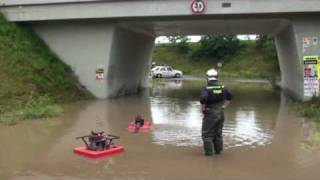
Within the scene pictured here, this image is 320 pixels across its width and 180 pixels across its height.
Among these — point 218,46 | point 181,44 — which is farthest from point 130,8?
point 181,44

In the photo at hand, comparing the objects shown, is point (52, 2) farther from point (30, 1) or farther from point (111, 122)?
point (111, 122)

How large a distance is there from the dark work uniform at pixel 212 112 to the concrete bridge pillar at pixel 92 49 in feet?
50.0

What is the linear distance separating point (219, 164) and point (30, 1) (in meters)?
18.7

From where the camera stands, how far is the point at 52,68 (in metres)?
26.0

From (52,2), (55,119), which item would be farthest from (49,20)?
(55,119)

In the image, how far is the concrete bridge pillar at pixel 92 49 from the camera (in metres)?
26.3

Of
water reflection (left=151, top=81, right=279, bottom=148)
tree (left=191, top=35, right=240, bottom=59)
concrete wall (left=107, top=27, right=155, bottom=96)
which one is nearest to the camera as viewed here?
water reflection (left=151, top=81, right=279, bottom=148)

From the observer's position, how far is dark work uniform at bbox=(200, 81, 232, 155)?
11297 mm

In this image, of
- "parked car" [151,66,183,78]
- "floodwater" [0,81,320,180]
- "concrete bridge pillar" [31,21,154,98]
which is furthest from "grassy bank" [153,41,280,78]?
"floodwater" [0,81,320,180]

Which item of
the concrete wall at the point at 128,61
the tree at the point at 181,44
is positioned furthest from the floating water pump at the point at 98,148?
the tree at the point at 181,44

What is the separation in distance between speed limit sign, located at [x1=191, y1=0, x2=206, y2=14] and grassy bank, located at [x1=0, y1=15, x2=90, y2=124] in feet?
21.8

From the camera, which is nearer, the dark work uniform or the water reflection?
the dark work uniform

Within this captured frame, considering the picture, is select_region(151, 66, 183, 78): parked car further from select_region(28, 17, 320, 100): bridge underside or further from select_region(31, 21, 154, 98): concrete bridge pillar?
select_region(31, 21, 154, 98): concrete bridge pillar

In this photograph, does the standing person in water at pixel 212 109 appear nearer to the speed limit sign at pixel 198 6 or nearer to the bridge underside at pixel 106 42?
the speed limit sign at pixel 198 6
